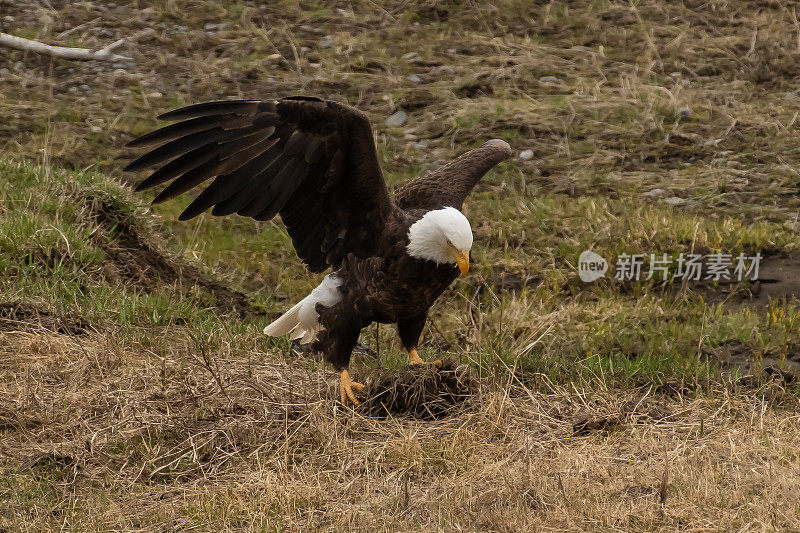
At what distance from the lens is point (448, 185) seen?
16.8ft

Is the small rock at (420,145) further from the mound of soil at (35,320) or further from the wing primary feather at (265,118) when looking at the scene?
the wing primary feather at (265,118)

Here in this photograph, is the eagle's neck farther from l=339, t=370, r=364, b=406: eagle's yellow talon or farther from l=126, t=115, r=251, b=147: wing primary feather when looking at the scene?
l=126, t=115, r=251, b=147: wing primary feather

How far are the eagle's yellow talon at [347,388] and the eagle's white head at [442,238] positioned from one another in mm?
779

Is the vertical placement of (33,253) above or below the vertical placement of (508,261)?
above

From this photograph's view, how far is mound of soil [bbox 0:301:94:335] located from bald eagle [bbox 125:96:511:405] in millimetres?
1288

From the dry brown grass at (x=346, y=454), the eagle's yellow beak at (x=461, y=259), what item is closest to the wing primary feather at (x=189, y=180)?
the dry brown grass at (x=346, y=454)

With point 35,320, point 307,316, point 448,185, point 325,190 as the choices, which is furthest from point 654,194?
point 35,320

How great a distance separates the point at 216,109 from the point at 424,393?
1612 mm

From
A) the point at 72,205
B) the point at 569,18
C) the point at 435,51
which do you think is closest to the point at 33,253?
the point at 72,205

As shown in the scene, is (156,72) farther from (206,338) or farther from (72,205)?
(206,338)

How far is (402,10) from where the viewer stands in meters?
10.4

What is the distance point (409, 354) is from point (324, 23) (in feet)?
19.0

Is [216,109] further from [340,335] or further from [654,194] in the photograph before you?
[654,194]

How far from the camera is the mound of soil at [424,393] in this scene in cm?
474
